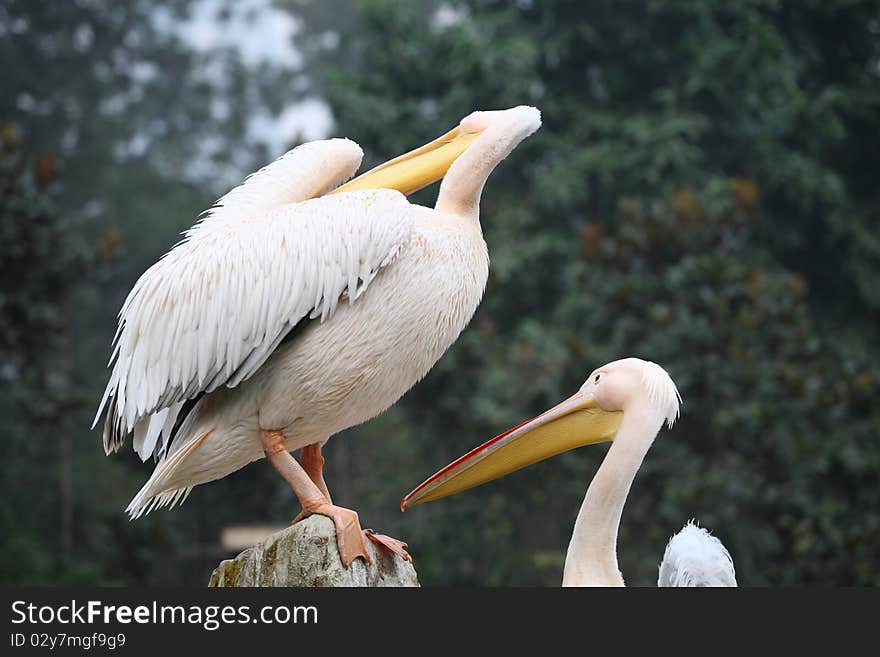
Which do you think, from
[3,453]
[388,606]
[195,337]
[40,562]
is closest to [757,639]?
[388,606]

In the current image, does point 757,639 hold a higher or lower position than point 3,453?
higher

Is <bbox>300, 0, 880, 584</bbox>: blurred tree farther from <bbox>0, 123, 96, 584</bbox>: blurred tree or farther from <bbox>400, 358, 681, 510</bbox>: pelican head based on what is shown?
<bbox>400, 358, 681, 510</bbox>: pelican head

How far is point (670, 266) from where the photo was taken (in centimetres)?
1062

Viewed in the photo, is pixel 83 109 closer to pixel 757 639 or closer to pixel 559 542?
pixel 559 542

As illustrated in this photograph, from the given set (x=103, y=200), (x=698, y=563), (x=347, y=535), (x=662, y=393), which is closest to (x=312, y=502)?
(x=347, y=535)

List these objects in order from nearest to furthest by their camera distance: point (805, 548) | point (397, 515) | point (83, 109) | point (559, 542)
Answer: point (805, 548) → point (559, 542) → point (397, 515) → point (83, 109)

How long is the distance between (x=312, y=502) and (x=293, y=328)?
1.60 ft

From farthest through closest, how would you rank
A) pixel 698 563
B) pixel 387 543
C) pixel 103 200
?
pixel 103 200, pixel 698 563, pixel 387 543

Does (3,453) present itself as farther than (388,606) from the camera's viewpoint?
Yes

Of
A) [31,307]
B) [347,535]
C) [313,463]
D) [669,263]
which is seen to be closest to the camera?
[347,535]

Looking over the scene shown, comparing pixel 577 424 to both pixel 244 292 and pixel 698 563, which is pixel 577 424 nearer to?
pixel 698 563

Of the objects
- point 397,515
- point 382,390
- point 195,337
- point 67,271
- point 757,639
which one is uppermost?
point 195,337

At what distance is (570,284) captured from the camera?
11672mm

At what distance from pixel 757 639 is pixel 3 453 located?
1070cm
